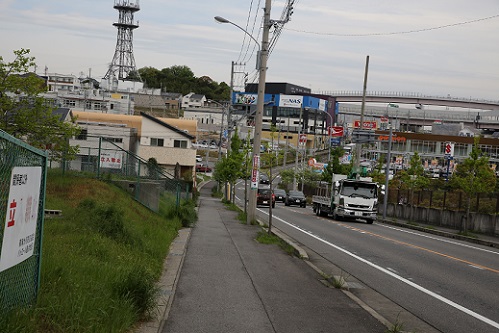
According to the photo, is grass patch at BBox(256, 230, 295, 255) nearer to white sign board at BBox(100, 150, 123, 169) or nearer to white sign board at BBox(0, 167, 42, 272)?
white sign board at BBox(100, 150, 123, 169)

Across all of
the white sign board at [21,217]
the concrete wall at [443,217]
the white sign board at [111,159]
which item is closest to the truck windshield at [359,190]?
the concrete wall at [443,217]

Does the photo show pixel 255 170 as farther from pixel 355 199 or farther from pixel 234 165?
pixel 234 165

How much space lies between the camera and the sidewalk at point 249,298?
8.79m

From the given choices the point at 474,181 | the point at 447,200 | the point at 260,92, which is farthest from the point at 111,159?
the point at 447,200

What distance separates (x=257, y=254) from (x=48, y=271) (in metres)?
9.51

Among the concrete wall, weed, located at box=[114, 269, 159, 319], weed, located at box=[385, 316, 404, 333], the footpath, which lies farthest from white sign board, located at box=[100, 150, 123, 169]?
weed, located at box=[385, 316, 404, 333]

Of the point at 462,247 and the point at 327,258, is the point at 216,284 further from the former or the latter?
the point at 462,247

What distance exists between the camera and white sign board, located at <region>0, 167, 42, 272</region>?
18.5 feet

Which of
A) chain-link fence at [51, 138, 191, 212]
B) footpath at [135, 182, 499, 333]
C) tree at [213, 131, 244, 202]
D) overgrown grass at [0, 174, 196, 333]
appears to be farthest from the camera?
tree at [213, 131, 244, 202]

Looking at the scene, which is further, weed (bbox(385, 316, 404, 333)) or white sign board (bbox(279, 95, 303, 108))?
white sign board (bbox(279, 95, 303, 108))

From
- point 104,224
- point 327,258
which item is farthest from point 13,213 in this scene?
point 327,258

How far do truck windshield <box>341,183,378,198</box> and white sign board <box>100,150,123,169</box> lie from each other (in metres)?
15.7

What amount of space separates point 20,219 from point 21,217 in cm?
4

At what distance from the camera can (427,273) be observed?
15852 millimetres
